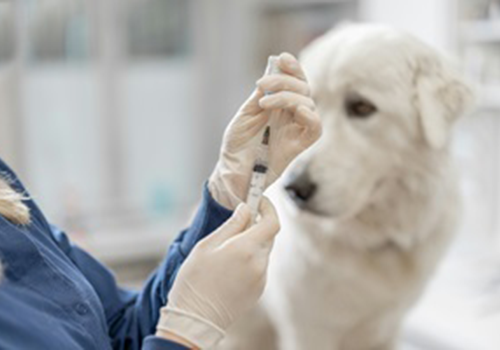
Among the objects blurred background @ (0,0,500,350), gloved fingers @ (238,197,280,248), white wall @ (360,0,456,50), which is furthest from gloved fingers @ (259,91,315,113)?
blurred background @ (0,0,500,350)

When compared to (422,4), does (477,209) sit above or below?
below

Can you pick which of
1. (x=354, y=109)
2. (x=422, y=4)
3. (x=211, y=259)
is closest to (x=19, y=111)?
(x=422, y=4)

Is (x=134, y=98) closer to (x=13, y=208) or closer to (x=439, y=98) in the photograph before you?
→ (x=439, y=98)

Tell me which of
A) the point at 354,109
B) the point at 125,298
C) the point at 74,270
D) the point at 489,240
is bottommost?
the point at 489,240

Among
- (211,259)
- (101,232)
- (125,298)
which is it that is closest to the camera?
(211,259)

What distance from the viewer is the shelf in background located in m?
1.84

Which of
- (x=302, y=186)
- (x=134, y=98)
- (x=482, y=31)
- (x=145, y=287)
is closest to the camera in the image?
(x=145, y=287)

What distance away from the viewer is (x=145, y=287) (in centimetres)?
92

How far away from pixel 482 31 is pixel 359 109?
0.95m

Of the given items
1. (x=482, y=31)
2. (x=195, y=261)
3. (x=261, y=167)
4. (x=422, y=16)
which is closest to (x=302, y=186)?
(x=261, y=167)

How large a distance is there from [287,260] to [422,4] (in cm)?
125

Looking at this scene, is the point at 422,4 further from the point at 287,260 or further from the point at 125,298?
the point at 125,298

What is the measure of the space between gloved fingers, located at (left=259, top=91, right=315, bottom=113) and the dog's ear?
445mm

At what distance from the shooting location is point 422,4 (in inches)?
81.1
